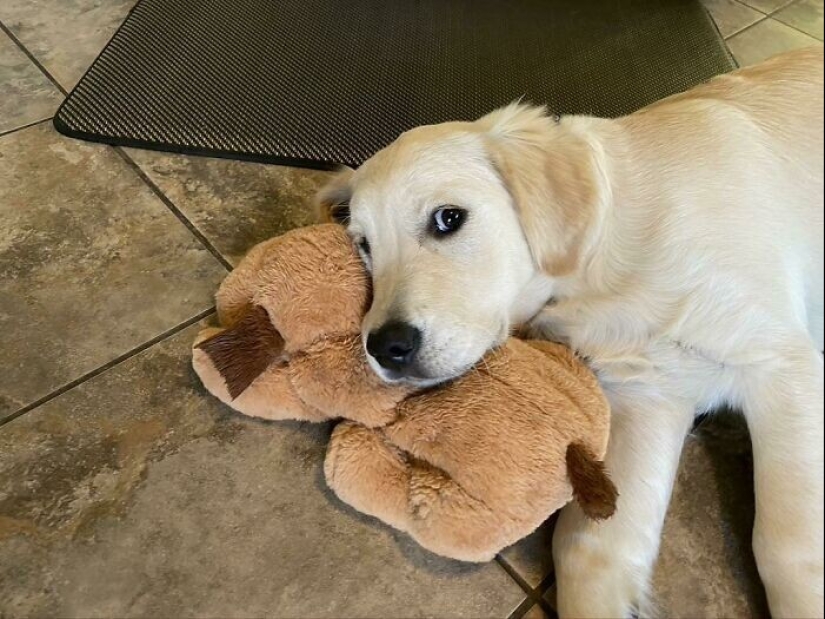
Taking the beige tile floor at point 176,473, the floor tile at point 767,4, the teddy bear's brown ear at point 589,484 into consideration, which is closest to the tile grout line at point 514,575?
the beige tile floor at point 176,473

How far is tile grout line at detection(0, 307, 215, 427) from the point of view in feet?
4.87

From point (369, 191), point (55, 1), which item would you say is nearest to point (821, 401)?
point (369, 191)

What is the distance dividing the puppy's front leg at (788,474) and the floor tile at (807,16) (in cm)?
47

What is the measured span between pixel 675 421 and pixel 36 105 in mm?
1853

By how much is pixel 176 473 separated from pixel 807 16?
1157 millimetres

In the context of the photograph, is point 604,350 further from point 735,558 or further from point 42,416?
point 42,416

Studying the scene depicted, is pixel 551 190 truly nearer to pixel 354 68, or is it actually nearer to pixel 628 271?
pixel 628 271

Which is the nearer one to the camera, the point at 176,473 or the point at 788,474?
the point at 788,474

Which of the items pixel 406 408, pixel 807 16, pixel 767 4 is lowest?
pixel 406 408

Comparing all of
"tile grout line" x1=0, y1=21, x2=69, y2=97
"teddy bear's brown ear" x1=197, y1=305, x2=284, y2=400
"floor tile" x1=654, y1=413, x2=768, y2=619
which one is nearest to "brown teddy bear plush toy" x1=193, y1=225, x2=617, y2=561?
"teddy bear's brown ear" x1=197, y1=305, x2=284, y2=400

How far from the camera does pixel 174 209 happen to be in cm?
193

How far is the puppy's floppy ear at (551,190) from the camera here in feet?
4.41

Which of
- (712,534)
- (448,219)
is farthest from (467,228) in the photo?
(712,534)

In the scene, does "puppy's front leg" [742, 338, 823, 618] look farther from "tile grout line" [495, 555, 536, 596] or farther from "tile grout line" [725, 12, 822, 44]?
"tile grout line" [725, 12, 822, 44]
